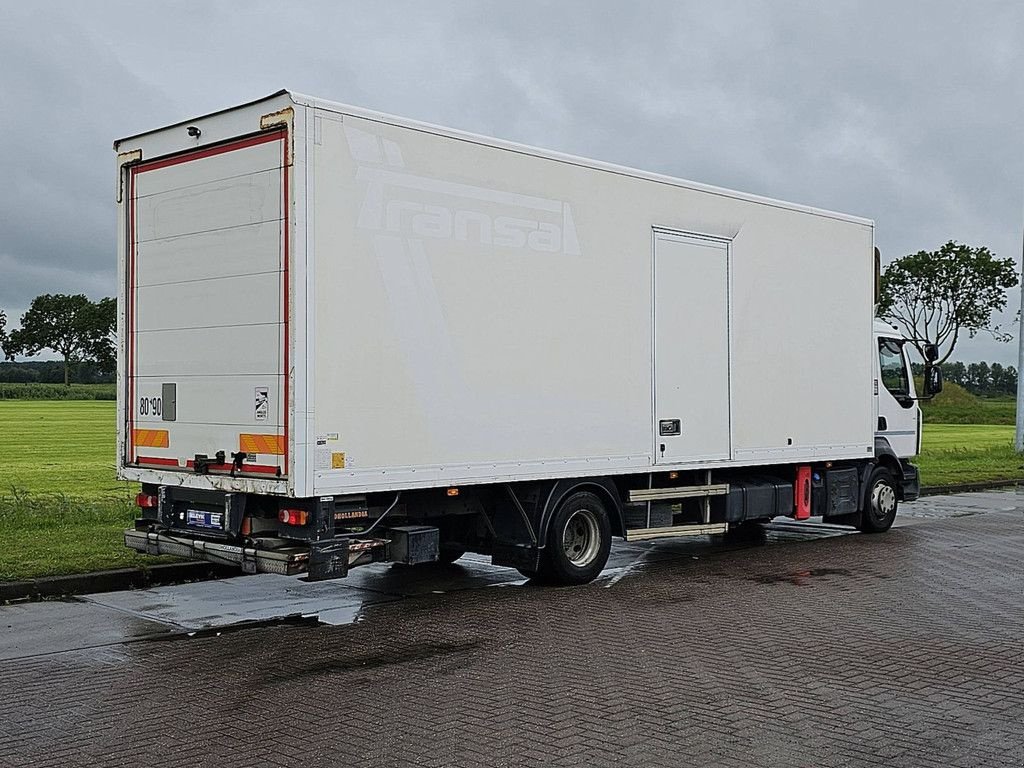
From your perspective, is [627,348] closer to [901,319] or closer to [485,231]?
[485,231]

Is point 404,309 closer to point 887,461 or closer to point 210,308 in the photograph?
point 210,308

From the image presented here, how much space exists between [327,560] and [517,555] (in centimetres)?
226

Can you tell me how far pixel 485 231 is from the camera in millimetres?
10172

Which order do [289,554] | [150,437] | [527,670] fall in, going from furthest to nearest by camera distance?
[150,437] < [289,554] < [527,670]

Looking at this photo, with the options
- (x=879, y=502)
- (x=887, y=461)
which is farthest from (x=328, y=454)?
(x=887, y=461)

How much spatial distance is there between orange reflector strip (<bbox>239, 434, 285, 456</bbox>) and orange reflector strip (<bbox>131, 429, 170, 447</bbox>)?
1.06m

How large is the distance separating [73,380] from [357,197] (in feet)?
270

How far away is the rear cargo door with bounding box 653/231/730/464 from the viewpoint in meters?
11.8

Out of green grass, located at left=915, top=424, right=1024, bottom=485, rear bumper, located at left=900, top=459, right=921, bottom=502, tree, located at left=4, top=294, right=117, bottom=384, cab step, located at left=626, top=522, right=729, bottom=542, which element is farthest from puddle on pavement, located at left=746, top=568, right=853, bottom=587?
tree, located at left=4, top=294, right=117, bottom=384

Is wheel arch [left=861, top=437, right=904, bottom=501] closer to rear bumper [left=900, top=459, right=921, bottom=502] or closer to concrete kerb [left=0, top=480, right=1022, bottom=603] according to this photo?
rear bumper [left=900, top=459, right=921, bottom=502]

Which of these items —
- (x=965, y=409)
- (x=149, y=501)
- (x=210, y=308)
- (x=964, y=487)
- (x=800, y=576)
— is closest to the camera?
(x=210, y=308)

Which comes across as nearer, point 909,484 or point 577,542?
point 577,542

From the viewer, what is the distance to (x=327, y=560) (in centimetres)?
902

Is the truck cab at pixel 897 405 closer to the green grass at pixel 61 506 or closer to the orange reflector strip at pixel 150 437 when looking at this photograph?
the orange reflector strip at pixel 150 437
